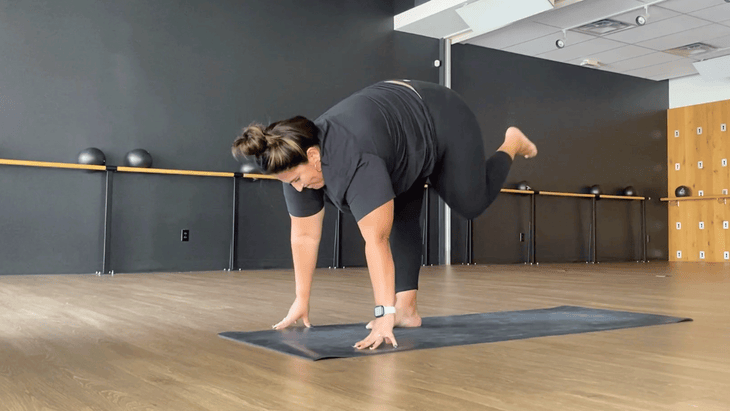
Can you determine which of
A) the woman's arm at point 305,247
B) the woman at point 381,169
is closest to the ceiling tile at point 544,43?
the woman at point 381,169

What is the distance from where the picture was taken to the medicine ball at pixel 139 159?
5.11m

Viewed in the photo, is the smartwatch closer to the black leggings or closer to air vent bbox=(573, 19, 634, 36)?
the black leggings

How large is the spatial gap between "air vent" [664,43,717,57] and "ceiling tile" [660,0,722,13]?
4.28 feet

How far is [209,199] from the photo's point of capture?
5711mm

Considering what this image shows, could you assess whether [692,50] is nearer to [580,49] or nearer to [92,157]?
[580,49]

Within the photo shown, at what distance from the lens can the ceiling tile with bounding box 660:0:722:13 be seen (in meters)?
5.89

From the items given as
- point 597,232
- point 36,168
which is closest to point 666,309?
point 36,168

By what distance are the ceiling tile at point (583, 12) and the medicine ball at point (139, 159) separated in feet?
12.6

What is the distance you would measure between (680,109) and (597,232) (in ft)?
7.38

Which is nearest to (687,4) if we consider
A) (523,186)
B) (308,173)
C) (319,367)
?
(523,186)

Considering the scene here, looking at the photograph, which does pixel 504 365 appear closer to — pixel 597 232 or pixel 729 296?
pixel 729 296

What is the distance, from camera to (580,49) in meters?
7.47

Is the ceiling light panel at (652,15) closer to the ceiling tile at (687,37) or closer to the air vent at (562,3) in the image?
the ceiling tile at (687,37)

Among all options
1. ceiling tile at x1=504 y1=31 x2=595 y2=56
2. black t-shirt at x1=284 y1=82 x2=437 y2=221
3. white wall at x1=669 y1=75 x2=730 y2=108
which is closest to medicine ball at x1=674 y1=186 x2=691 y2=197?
white wall at x1=669 y1=75 x2=730 y2=108
